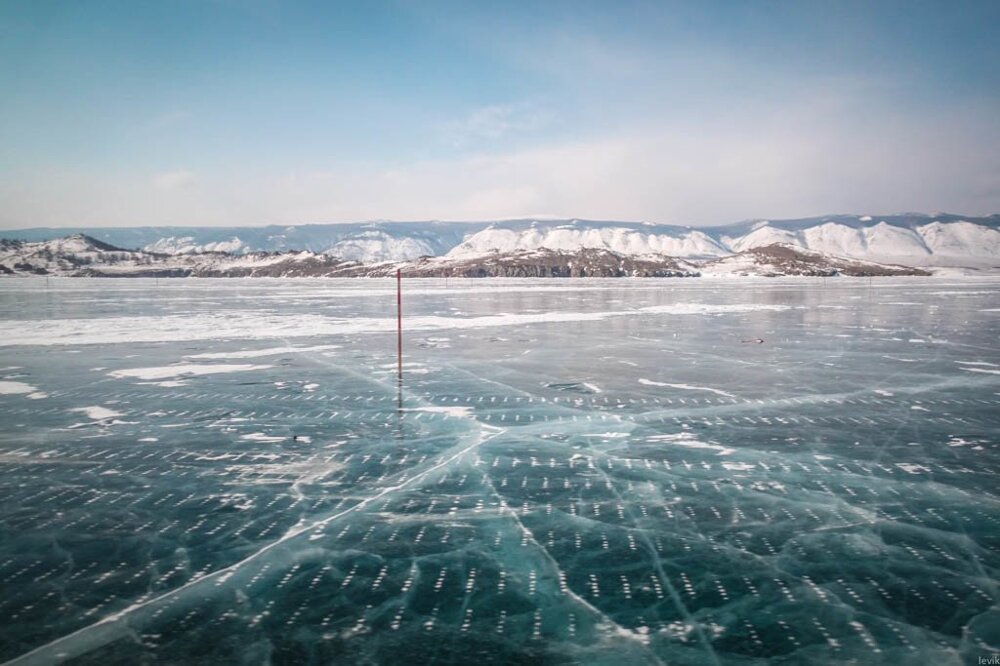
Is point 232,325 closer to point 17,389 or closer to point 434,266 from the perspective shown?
point 17,389

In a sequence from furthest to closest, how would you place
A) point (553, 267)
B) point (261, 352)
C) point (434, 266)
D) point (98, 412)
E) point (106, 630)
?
1. point (434, 266)
2. point (553, 267)
3. point (261, 352)
4. point (98, 412)
5. point (106, 630)

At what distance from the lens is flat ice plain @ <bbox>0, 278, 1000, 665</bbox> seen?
4.57m

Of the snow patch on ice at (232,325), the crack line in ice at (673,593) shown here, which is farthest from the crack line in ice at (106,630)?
the snow patch on ice at (232,325)

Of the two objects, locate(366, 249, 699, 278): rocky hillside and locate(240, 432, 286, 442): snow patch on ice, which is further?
locate(366, 249, 699, 278): rocky hillside

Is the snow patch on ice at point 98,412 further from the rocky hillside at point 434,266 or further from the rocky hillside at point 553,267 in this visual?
the rocky hillside at point 553,267

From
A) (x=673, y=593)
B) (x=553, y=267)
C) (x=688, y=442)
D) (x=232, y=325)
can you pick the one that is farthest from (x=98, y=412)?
(x=553, y=267)

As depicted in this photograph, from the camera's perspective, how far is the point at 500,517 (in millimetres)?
6754

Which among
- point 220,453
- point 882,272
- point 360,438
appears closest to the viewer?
point 220,453

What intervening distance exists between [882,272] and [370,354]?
A: 161m

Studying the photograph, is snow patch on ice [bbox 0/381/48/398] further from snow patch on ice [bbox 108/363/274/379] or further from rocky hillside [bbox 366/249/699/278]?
rocky hillside [bbox 366/249/699/278]

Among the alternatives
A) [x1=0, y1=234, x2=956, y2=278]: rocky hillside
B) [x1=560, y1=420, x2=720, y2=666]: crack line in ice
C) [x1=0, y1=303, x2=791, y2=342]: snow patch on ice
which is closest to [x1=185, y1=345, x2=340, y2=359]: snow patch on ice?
[x1=0, y1=303, x2=791, y2=342]: snow patch on ice

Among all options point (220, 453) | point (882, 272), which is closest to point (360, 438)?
point (220, 453)

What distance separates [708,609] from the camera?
4883 mm

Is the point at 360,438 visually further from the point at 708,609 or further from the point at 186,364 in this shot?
the point at 186,364
